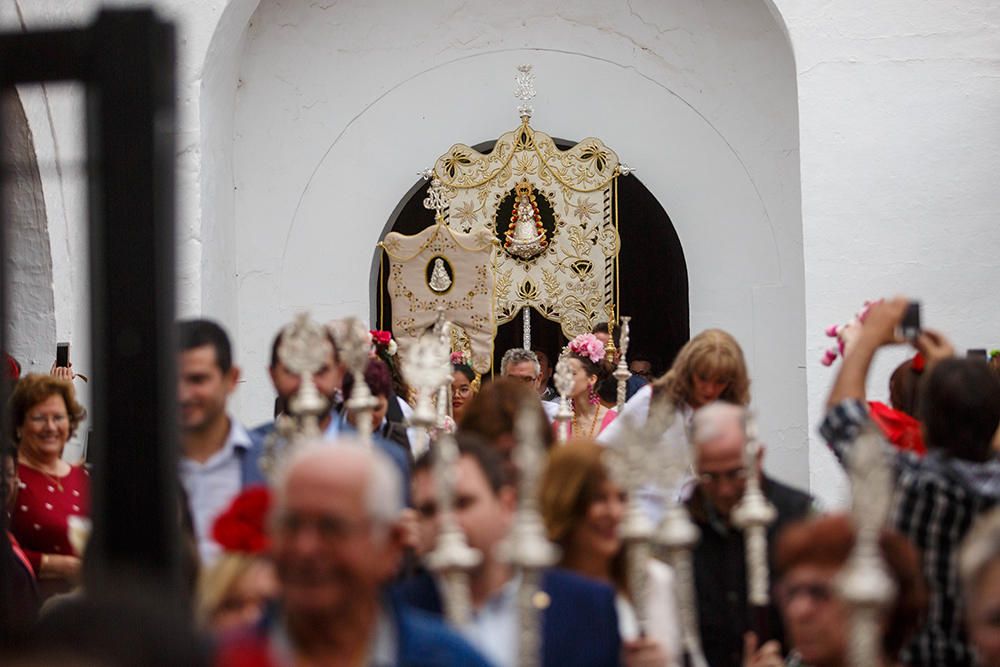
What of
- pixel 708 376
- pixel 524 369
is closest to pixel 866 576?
pixel 708 376

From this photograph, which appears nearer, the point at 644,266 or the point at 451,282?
the point at 451,282

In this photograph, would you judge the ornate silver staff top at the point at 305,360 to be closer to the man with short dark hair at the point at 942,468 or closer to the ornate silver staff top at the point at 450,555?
the ornate silver staff top at the point at 450,555

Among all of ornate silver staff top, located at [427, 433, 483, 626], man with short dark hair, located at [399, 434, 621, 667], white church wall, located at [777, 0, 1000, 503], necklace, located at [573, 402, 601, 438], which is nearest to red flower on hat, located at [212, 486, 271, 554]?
man with short dark hair, located at [399, 434, 621, 667]

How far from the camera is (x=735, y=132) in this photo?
437 inches

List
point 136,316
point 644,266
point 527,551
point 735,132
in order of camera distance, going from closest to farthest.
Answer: point 136,316
point 527,551
point 735,132
point 644,266

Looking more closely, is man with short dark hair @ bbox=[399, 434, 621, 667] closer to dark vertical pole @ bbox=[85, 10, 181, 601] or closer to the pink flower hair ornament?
dark vertical pole @ bbox=[85, 10, 181, 601]

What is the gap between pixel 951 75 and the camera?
962cm

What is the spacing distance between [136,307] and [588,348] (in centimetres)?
737

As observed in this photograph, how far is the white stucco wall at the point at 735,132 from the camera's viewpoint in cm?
957

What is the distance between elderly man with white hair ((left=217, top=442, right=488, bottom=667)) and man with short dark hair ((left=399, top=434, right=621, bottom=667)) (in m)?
0.55

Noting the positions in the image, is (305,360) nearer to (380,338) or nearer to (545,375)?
(380,338)

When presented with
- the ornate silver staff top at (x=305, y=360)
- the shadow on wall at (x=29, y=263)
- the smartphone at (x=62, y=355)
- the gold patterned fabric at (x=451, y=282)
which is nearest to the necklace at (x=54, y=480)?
the ornate silver staff top at (x=305, y=360)

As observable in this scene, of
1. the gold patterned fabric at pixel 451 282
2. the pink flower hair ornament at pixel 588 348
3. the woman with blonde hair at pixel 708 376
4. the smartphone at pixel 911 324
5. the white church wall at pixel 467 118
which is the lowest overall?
the woman with blonde hair at pixel 708 376

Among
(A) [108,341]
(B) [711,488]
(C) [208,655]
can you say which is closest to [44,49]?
(A) [108,341]
